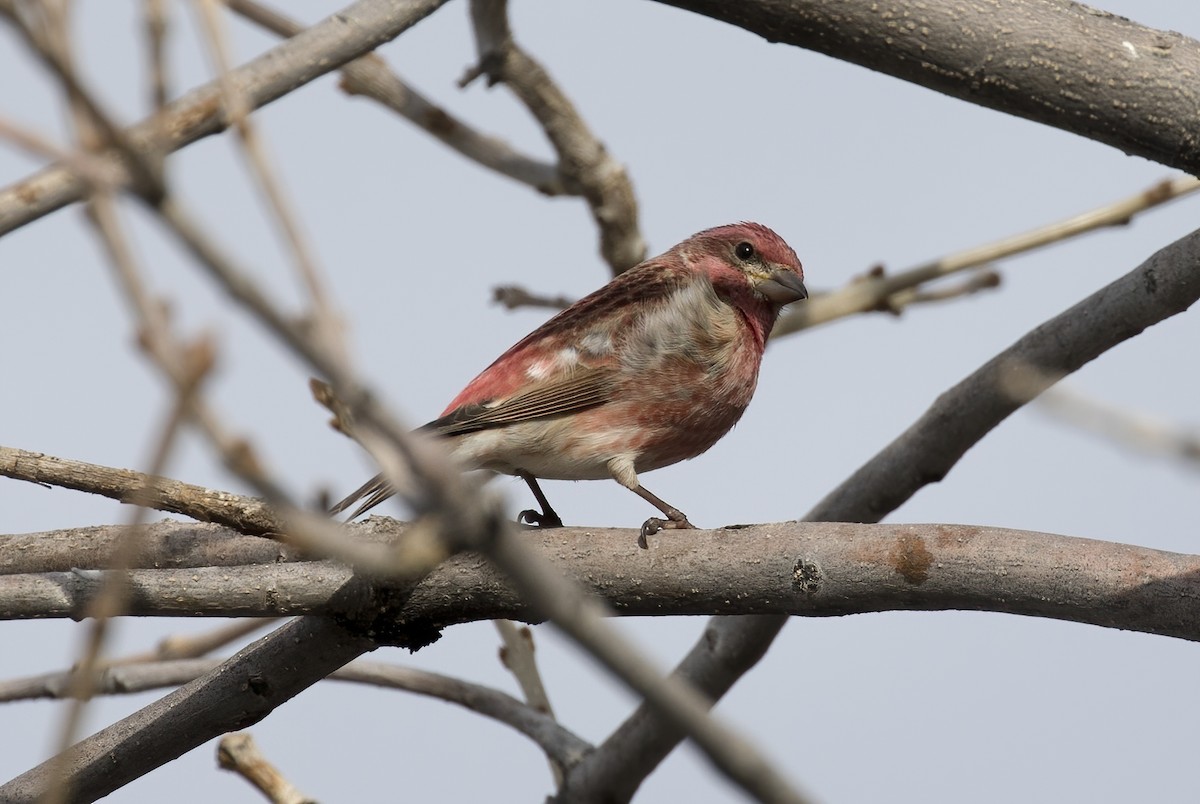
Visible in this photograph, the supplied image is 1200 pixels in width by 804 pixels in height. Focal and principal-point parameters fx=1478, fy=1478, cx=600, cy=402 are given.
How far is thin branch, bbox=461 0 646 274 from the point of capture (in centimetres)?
710

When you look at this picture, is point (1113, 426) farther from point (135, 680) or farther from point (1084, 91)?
point (135, 680)

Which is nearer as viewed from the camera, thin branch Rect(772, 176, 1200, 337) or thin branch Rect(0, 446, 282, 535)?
thin branch Rect(0, 446, 282, 535)

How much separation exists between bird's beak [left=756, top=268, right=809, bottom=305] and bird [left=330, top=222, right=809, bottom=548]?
11 mm

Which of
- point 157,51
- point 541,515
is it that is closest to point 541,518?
point 541,515

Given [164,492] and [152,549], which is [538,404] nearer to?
[152,549]

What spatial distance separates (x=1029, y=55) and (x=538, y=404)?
9.24ft

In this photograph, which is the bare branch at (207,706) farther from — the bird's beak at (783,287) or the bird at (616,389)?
the bird's beak at (783,287)

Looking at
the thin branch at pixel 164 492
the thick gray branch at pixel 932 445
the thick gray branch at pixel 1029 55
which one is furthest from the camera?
the thick gray branch at pixel 932 445

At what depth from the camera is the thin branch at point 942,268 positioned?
6.57 metres

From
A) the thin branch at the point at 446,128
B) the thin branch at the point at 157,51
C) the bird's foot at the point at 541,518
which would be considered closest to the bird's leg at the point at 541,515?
the bird's foot at the point at 541,518

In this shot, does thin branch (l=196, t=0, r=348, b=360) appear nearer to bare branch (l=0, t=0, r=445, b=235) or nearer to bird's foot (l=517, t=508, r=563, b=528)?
bare branch (l=0, t=0, r=445, b=235)

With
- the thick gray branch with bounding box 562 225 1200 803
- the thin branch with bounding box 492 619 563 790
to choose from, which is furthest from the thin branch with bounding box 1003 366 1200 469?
the thin branch with bounding box 492 619 563 790

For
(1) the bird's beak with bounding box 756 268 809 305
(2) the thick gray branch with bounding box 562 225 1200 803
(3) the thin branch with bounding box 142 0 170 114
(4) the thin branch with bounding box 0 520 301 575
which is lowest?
(3) the thin branch with bounding box 142 0 170 114

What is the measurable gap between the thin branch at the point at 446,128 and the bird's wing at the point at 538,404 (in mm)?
1287
